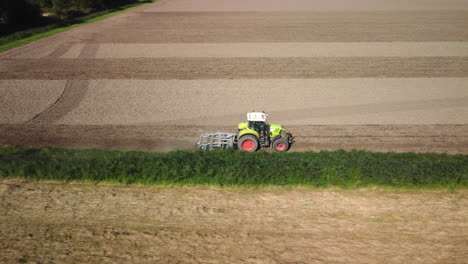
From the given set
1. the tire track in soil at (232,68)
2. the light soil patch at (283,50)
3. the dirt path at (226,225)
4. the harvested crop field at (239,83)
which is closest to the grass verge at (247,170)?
the dirt path at (226,225)

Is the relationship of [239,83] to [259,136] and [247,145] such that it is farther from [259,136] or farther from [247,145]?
[247,145]

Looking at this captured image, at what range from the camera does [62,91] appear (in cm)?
2689

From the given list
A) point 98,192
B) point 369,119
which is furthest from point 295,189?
point 369,119

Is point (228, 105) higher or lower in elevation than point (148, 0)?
lower

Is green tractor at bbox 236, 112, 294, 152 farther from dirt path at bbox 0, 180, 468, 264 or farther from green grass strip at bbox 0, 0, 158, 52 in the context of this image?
green grass strip at bbox 0, 0, 158, 52

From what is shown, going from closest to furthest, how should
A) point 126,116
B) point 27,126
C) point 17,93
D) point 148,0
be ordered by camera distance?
point 27,126, point 126,116, point 17,93, point 148,0

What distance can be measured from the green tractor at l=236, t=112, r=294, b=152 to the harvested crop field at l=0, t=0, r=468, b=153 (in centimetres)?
122

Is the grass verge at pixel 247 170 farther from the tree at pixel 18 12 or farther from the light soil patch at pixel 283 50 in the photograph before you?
the tree at pixel 18 12

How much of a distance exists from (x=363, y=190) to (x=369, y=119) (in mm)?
8332

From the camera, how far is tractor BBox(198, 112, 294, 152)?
17844 mm

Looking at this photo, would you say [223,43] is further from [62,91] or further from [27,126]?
[27,126]

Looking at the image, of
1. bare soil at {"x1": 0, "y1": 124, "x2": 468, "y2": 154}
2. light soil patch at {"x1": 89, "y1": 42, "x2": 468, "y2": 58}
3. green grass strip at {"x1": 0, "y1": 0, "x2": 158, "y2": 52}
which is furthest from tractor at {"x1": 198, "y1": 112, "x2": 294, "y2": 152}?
green grass strip at {"x1": 0, "y1": 0, "x2": 158, "y2": 52}

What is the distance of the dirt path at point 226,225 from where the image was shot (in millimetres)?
11789

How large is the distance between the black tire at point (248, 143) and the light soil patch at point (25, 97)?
1320 cm
